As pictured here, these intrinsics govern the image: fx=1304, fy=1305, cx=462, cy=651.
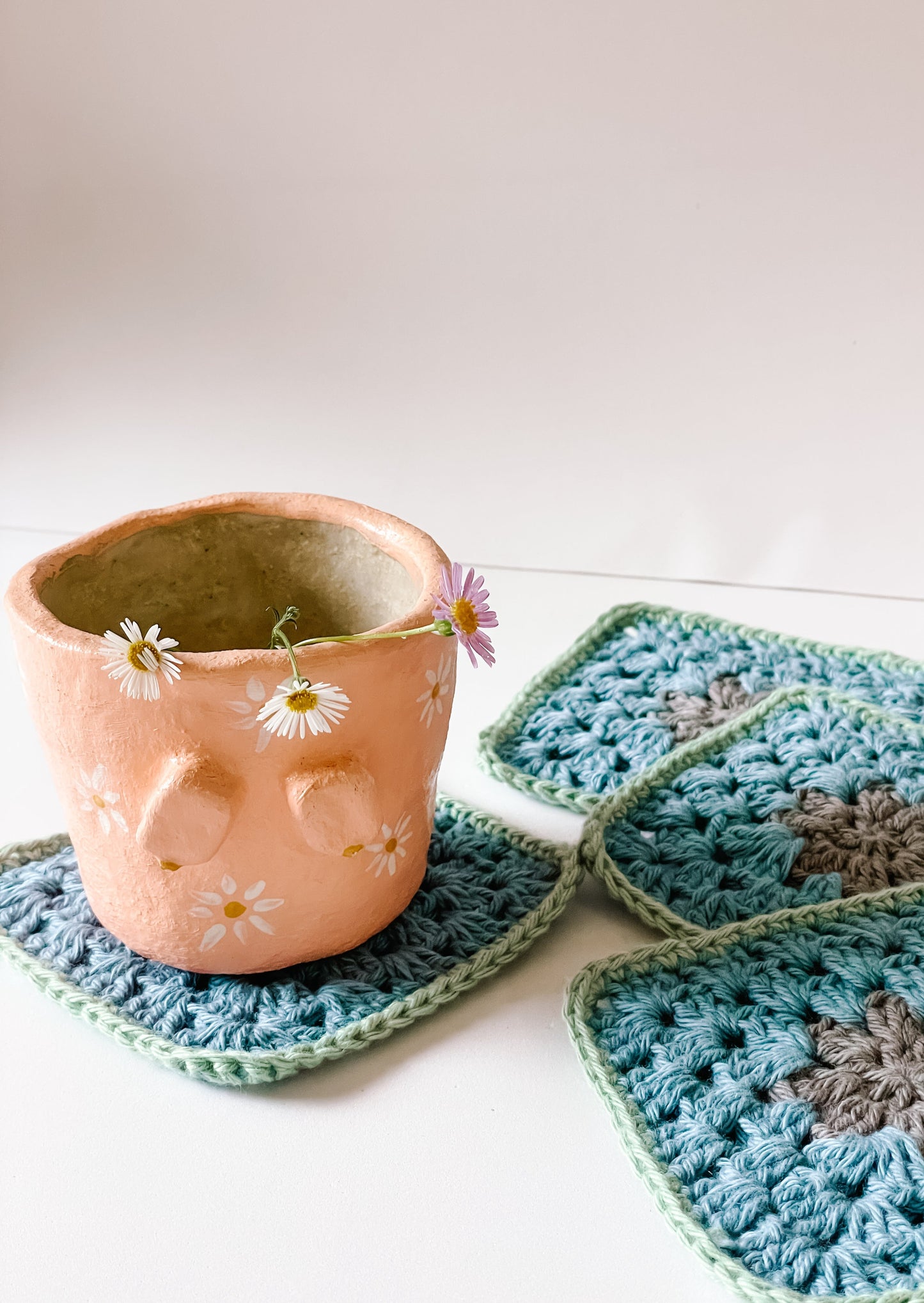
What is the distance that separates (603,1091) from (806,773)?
286 millimetres

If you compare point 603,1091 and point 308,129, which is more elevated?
point 308,129

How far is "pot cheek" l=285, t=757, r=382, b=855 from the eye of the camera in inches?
23.2

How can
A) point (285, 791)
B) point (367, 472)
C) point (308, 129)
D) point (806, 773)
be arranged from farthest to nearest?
1. point (367, 472)
2. point (308, 129)
3. point (806, 773)
4. point (285, 791)

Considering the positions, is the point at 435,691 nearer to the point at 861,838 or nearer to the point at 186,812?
the point at 186,812

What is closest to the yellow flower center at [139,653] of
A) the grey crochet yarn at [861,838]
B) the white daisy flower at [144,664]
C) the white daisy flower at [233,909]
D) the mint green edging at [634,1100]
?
the white daisy flower at [144,664]

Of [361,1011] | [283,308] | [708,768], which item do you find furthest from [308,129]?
[361,1011]

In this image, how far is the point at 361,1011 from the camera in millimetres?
641

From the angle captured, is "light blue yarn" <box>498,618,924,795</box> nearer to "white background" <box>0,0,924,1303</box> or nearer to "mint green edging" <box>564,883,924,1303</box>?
"white background" <box>0,0,924,1303</box>

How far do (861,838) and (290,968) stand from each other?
34 centimetres

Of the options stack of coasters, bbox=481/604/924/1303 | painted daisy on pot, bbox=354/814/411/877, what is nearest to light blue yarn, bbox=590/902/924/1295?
stack of coasters, bbox=481/604/924/1303

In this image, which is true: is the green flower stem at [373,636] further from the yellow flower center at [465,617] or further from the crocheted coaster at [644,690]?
the crocheted coaster at [644,690]

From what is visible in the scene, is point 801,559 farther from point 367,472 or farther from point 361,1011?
point 361,1011

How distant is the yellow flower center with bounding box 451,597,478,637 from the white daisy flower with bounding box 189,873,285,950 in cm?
16

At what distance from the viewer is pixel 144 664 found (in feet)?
1.84
